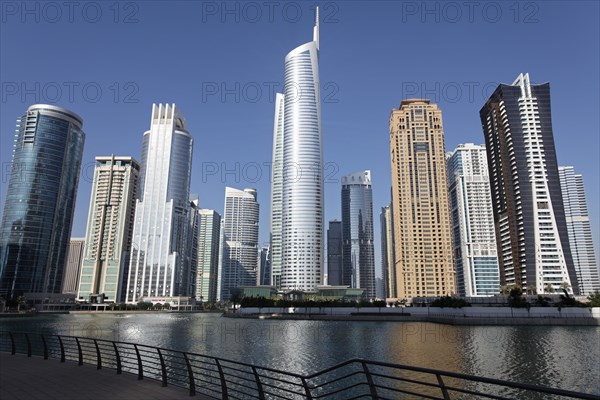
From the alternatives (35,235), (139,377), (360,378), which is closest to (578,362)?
(360,378)

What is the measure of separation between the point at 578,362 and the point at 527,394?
1669 cm

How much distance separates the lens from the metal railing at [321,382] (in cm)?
877

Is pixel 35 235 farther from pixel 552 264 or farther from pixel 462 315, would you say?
pixel 552 264

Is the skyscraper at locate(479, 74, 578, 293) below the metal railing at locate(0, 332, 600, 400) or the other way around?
the other way around

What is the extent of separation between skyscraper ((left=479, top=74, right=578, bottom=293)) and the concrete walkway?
590ft

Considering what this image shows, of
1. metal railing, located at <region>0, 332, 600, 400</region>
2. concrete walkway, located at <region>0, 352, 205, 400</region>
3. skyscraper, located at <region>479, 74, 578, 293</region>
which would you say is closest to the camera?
metal railing, located at <region>0, 332, 600, 400</region>

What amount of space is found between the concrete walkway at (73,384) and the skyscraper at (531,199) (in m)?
180

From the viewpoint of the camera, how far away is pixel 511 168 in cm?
19188

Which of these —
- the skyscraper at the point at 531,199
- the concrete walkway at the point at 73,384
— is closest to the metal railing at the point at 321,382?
the concrete walkway at the point at 73,384

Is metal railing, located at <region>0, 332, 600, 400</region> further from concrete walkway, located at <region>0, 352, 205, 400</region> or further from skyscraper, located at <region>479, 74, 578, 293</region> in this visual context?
skyscraper, located at <region>479, 74, 578, 293</region>

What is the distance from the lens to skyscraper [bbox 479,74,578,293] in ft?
562

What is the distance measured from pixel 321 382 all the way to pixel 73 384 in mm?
17596

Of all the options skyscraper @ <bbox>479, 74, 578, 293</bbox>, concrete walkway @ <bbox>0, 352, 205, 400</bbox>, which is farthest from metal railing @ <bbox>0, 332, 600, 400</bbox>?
skyscraper @ <bbox>479, 74, 578, 293</bbox>

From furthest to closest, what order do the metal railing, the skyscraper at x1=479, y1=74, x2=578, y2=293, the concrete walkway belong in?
the skyscraper at x1=479, y1=74, x2=578, y2=293
the concrete walkway
the metal railing
